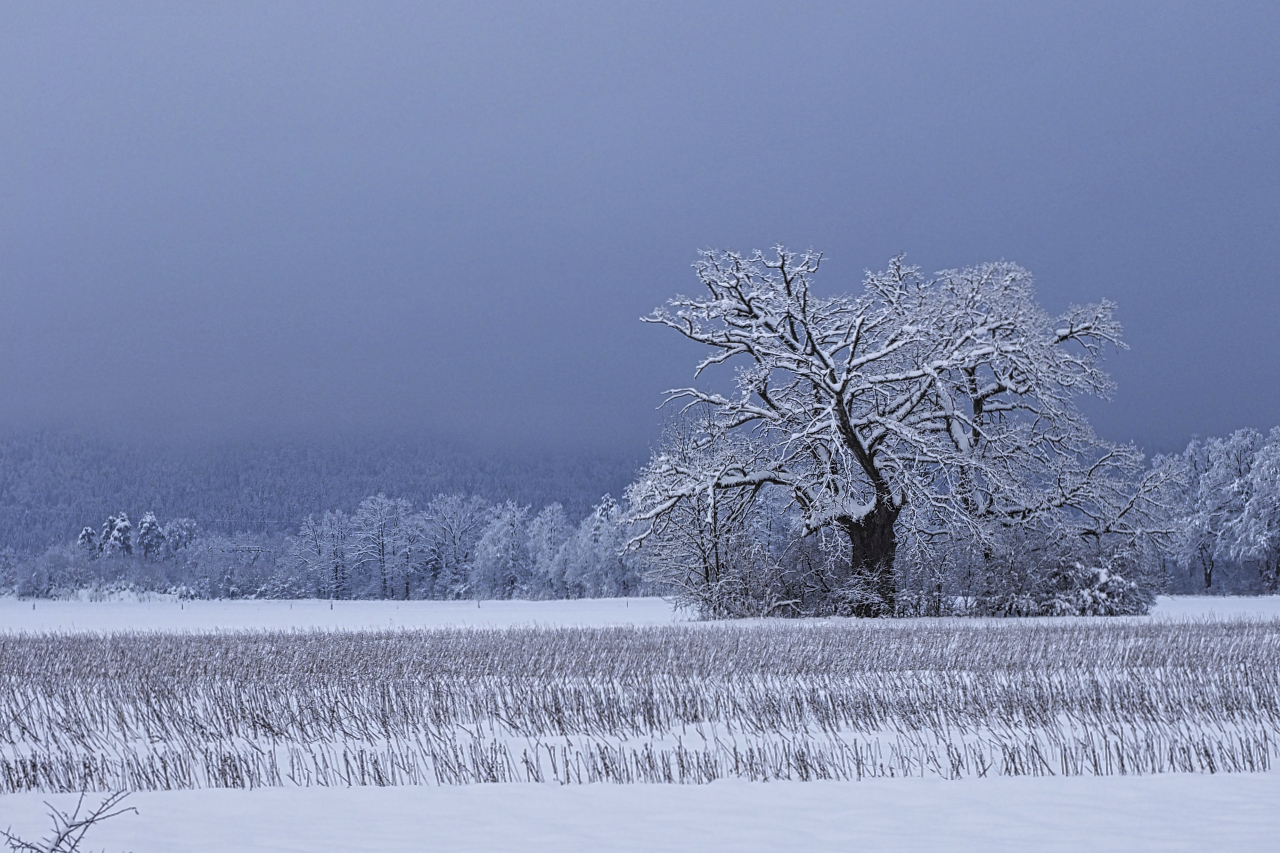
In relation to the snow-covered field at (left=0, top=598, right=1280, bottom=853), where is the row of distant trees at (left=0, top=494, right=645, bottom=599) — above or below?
below

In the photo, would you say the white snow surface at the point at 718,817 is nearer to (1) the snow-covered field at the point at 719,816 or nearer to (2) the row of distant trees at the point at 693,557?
(1) the snow-covered field at the point at 719,816

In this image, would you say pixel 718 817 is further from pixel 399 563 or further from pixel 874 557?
pixel 399 563

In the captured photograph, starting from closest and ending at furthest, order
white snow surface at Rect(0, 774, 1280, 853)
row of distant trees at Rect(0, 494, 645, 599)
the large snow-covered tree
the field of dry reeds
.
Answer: white snow surface at Rect(0, 774, 1280, 853) < the field of dry reeds < the large snow-covered tree < row of distant trees at Rect(0, 494, 645, 599)

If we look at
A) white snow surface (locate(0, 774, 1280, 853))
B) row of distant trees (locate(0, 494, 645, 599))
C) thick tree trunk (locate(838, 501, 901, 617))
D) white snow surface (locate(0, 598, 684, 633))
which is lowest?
row of distant trees (locate(0, 494, 645, 599))

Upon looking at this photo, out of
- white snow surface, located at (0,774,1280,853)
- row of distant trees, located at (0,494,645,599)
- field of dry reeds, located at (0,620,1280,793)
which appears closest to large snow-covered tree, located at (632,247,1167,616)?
field of dry reeds, located at (0,620,1280,793)

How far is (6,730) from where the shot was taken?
1030 centimetres

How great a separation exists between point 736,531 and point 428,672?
17706 mm

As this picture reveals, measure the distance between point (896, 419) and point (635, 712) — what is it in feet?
71.9

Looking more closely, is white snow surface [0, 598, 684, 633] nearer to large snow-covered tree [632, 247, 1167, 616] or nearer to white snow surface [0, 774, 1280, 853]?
large snow-covered tree [632, 247, 1167, 616]

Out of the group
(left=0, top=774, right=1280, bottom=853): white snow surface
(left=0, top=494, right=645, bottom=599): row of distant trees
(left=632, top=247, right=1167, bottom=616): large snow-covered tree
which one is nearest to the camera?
(left=0, top=774, right=1280, bottom=853): white snow surface

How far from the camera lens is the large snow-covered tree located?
29562 millimetres

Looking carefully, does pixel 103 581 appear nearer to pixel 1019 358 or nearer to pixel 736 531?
pixel 736 531

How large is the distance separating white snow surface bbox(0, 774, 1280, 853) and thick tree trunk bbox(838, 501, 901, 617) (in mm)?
22965

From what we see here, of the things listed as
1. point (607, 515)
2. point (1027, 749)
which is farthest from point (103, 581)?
point (1027, 749)
